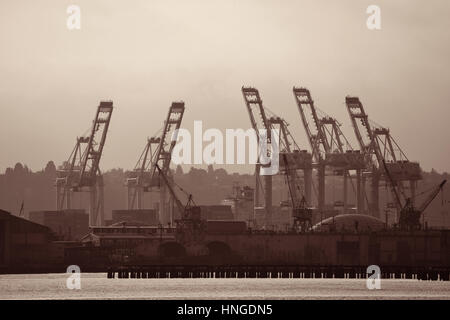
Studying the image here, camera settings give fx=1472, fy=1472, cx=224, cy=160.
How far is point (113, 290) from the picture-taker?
18250 centimetres

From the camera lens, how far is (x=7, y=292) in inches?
7052

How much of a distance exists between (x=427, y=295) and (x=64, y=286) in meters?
48.9
